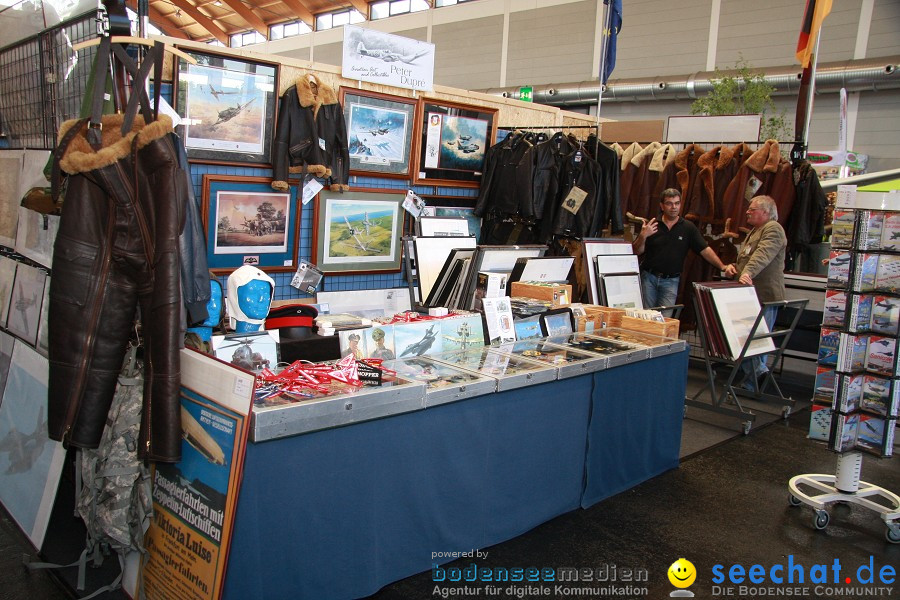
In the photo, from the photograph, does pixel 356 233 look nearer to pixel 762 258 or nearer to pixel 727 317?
pixel 727 317

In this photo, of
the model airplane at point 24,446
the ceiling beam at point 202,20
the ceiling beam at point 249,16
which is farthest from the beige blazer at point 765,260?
the ceiling beam at point 202,20

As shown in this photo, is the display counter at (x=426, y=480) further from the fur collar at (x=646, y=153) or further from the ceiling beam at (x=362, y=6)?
the ceiling beam at (x=362, y=6)

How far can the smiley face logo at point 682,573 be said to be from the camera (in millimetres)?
2707

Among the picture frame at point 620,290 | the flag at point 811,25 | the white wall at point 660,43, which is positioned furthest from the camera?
the white wall at point 660,43

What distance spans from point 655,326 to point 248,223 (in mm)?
2771

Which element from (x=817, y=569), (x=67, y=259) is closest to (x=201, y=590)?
(x=67, y=259)

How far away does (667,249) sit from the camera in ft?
19.4

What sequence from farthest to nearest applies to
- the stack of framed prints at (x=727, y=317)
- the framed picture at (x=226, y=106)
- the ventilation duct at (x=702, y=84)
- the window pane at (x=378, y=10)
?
1. the window pane at (x=378, y=10)
2. the ventilation duct at (x=702, y=84)
3. the stack of framed prints at (x=727, y=317)
4. the framed picture at (x=226, y=106)

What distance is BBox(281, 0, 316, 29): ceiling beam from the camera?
17953 millimetres

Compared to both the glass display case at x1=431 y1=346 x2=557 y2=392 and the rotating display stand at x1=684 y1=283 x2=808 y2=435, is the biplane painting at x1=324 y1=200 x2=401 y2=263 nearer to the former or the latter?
the glass display case at x1=431 y1=346 x2=557 y2=392

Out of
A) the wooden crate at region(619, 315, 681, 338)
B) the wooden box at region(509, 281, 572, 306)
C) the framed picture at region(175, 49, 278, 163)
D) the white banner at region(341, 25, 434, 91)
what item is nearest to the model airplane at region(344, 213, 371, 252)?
the framed picture at region(175, 49, 278, 163)

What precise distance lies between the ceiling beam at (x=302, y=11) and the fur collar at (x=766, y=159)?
1538 centimetres

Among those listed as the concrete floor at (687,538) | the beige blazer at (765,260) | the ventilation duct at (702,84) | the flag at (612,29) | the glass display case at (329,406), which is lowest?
the concrete floor at (687,538)

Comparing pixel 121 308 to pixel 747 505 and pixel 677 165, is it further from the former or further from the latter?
pixel 677 165
